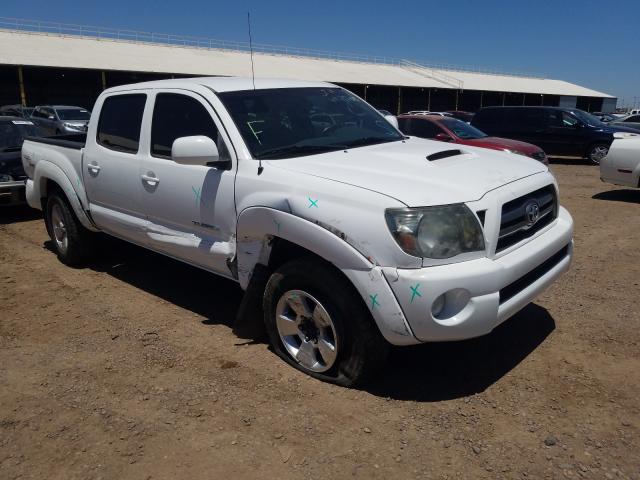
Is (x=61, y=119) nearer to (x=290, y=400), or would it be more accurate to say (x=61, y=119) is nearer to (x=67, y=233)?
(x=67, y=233)

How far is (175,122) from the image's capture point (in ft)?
13.9

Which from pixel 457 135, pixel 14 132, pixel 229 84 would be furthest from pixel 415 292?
pixel 457 135

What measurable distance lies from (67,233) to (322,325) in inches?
145

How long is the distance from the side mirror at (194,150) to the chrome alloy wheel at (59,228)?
2926 millimetres

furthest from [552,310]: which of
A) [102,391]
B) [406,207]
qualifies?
[102,391]

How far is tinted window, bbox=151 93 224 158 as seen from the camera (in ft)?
13.1

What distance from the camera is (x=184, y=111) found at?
416 cm

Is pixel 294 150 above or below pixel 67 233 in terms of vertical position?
above

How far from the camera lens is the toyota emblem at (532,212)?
3.37 meters

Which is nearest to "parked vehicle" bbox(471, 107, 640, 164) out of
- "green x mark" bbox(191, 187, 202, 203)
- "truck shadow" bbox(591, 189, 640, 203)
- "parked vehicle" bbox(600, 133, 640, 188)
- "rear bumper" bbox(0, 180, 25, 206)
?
"truck shadow" bbox(591, 189, 640, 203)

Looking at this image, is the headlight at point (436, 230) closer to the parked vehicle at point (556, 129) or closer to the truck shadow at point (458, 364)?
the truck shadow at point (458, 364)

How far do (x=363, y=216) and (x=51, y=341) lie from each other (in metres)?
2.74

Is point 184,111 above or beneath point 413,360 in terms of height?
above

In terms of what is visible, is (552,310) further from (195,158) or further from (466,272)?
(195,158)
